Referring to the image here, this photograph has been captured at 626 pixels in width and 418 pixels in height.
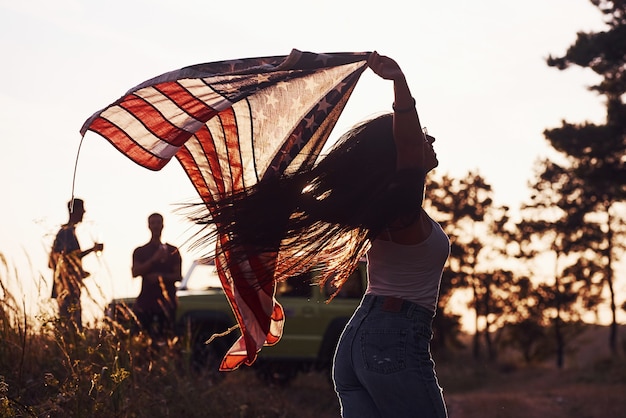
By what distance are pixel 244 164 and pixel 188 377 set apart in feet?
15.7

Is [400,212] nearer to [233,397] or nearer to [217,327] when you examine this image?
[233,397]

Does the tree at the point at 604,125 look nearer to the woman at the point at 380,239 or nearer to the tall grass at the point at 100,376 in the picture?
the tall grass at the point at 100,376

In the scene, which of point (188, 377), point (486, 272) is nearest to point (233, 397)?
point (188, 377)

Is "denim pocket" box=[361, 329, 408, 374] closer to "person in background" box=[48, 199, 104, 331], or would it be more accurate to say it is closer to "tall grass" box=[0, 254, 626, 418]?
"tall grass" box=[0, 254, 626, 418]

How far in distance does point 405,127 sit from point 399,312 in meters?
0.65

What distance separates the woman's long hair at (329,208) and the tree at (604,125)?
1731 cm

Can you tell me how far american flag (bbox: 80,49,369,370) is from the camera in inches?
171

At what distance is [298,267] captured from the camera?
4.09 m

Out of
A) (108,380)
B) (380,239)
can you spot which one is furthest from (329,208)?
(108,380)

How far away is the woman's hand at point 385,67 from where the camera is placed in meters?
3.67

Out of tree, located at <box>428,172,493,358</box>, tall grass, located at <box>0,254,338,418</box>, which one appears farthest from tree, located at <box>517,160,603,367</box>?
tall grass, located at <box>0,254,338,418</box>

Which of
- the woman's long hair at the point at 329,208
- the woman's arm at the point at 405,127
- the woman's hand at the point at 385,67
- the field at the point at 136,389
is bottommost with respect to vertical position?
the field at the point at 136,389

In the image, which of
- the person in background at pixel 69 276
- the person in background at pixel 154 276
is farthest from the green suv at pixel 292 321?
the person in background at pixel 69 276

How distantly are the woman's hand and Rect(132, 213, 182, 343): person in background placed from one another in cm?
687
